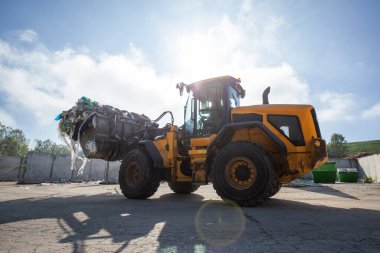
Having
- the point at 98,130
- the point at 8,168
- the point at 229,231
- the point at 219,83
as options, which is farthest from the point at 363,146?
the point at 229,231

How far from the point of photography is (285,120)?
17.2ft

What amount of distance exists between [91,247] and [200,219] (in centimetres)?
160

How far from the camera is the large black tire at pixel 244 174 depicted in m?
4.70

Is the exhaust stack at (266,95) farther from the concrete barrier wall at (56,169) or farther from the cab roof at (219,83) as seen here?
the concrete barrier wall at (56,169)

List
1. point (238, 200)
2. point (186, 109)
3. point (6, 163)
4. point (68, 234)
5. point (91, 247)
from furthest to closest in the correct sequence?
point (6, 163)
point (186, 109)
point (238, 200)
point (68, 234)
point (91, 247)

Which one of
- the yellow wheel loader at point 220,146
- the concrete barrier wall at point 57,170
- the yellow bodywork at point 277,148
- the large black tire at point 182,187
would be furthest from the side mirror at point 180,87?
the concrete barrier wall at point 57,170

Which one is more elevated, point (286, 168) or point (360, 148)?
point (360, 148)

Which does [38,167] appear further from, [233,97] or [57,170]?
[233,97]

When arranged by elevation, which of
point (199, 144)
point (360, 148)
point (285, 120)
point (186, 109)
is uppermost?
point (360, 148)

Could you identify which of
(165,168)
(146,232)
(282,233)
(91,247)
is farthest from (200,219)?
(165,168)

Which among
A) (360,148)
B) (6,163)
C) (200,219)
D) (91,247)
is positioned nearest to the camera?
(91,247)

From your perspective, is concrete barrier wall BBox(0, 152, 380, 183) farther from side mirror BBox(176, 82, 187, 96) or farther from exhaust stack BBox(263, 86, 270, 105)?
exhaust stack BBox(263, 86, 270, 105)

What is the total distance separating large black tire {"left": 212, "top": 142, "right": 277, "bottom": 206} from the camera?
4.70 metres

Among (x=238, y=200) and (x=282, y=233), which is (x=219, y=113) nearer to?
(x=238, y=200)
